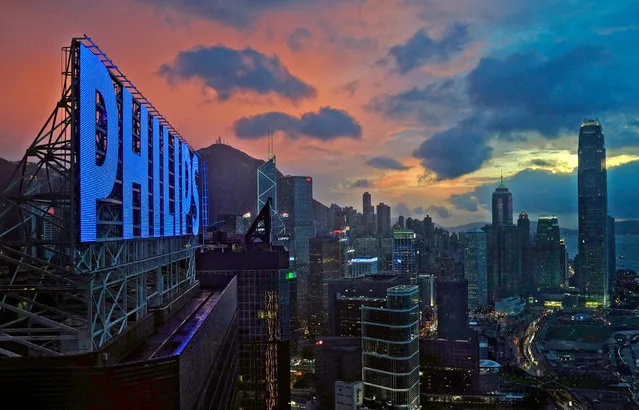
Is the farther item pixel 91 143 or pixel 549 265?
pixel 549 265

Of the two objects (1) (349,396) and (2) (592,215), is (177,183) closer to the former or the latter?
(1) (349,396)

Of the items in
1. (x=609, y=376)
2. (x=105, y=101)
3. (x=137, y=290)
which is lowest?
(x=609, y=376)

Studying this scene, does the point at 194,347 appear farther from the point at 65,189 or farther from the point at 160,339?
the point at 65,189

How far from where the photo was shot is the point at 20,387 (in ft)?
33.4

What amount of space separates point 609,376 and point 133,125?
9078cm

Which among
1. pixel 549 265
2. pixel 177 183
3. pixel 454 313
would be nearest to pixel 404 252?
pixel 454 313

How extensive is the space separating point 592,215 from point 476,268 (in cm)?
5360

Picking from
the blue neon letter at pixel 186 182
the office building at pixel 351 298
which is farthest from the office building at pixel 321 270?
the blue neon letter at pixel 186 182

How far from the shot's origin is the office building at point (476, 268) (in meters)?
164

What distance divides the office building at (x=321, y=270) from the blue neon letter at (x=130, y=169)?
354 feet

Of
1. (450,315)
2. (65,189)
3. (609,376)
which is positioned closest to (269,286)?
(65,189)

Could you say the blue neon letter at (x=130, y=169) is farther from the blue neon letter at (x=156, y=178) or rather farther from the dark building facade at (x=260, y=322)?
the dark building facade at (x=260, y=322)

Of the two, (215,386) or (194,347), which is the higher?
(194,347)

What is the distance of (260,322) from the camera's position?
137 ft
